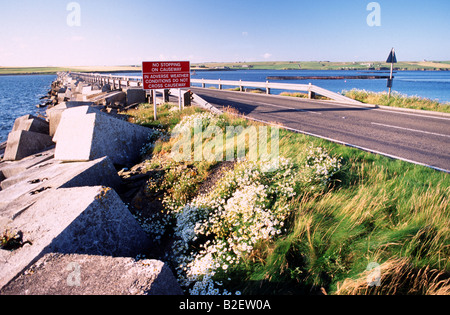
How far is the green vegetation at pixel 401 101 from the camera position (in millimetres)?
14335

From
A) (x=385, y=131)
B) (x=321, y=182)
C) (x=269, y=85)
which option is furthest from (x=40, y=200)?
(x=269, y=85)

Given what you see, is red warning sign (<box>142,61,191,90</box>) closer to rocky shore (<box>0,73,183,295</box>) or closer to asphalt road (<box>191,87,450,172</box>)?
asphalt road (<box>191,87,450,172</box>)

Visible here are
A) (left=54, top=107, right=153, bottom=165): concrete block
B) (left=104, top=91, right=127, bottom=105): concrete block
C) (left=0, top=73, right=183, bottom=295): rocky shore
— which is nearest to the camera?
(left=0, top=73, right=183, bottom=295): rocky shore

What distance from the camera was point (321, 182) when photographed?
4887mm

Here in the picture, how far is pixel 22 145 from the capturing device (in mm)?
10234

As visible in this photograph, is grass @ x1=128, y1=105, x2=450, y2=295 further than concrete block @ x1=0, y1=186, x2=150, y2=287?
No

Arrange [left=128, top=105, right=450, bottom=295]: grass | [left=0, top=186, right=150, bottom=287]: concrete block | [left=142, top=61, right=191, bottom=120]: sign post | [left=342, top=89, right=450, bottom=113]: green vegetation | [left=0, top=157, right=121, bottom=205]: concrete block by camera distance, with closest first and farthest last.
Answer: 1. [left=128, top=105, right=450, bottom=295]: grass
2. [left=0, top=186, right=150, bottom=287]: concrete block
3. [left=0, top=157, right=121, bottom=205]: concrete block
4. [left=142, top=61, right=191, bottom=120]: sign post
5. [left=342, top=89, right=450, bottom=113]: green vegetation

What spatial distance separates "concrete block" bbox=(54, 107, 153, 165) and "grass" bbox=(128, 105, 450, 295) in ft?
16.3

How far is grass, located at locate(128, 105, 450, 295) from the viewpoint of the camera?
302 cm

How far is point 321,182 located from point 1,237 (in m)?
4.95

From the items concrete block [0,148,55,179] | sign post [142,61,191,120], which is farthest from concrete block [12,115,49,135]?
sign post [142,61,191,120]

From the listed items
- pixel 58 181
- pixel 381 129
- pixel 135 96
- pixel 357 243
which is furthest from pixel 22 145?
pixel 381 129

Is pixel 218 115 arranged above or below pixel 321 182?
above
